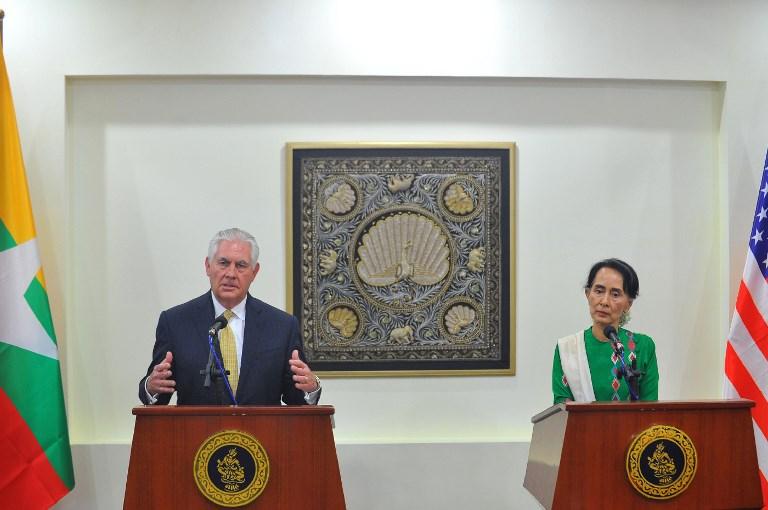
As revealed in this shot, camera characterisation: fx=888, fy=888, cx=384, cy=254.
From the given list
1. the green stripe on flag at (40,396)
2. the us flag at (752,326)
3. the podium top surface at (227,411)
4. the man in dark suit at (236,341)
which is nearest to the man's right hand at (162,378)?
the man in dark suit at (236,341)

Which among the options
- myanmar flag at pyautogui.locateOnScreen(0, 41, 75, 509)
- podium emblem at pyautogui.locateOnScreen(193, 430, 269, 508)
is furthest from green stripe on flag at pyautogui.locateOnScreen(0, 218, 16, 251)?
podium emblem at pyautogui.locateOnScreen(193, 430, 269, 508)

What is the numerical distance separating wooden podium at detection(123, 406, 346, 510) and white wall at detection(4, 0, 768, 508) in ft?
5.91

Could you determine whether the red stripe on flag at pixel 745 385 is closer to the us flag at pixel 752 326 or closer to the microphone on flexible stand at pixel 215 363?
the us flag at pixel 752 326

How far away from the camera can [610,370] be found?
3268mm

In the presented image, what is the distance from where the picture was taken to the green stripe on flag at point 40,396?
3951mm

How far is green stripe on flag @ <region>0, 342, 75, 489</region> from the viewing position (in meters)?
3.95

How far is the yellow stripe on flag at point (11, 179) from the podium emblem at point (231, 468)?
1.92m

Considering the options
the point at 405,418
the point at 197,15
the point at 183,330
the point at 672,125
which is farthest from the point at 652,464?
the point at 197,15

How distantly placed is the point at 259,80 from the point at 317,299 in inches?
45.9

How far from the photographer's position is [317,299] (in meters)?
4.55

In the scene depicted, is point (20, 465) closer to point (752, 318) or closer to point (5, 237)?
point (5, 237)

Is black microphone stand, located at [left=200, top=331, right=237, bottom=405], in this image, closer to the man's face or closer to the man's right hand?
the man's right hand

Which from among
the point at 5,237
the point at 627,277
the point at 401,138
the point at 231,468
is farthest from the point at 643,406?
the point at 5,237

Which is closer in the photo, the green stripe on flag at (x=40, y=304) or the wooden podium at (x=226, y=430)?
the wooden podium at (x=226, y=430)
